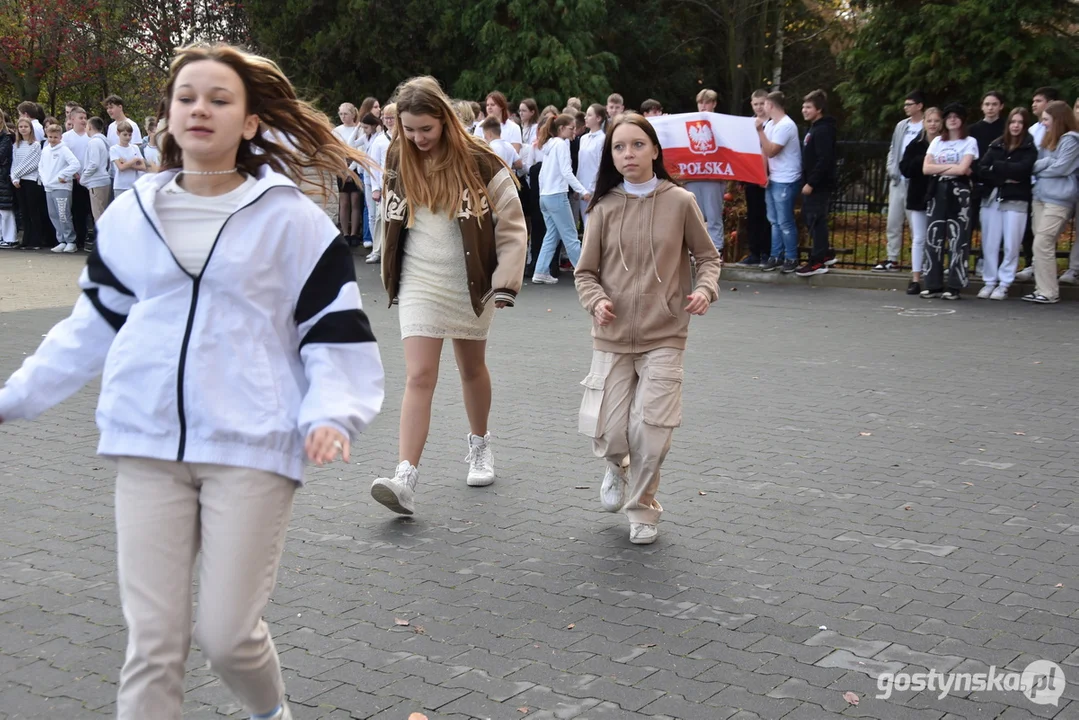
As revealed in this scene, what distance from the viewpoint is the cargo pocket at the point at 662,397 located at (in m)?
5.37

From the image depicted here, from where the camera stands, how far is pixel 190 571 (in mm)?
2992

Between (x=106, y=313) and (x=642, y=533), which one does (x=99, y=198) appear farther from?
(x=106, y=313)

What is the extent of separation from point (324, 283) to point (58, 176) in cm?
1935

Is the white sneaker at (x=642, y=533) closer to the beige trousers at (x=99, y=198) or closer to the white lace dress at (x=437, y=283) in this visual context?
the white lace dress at (x=437, y=283)

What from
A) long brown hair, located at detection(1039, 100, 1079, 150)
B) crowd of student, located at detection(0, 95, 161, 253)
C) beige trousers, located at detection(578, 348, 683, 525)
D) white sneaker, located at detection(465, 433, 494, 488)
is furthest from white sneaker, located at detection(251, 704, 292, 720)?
crowd of student, located at detection(0, 95, 161, 253)

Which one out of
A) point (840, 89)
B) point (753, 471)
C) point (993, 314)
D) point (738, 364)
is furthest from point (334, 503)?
point (840, 89)

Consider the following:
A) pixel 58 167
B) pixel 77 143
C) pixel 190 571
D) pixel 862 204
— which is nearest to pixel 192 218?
pixel 190 571

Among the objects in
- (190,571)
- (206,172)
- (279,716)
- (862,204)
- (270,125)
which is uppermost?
(270,125)

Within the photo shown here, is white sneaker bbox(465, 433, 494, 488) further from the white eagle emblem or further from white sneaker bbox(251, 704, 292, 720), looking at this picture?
the white eagle emblem

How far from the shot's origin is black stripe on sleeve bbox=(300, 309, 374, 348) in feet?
10.2

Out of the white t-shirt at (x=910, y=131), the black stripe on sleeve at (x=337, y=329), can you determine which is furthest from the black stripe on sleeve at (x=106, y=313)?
the white t-shirt at (x=910, y=131)

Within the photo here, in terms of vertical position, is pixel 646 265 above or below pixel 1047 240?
above

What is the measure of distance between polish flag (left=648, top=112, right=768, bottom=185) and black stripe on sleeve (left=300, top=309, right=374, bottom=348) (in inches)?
516

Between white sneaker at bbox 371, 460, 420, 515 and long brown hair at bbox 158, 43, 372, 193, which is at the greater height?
long brown hair at bbox 158, 43, 372, 193
